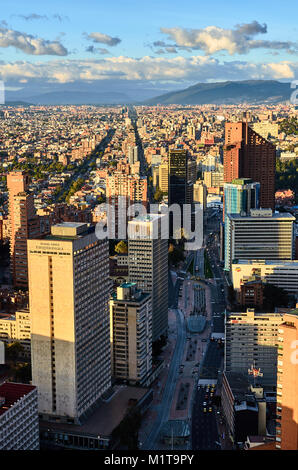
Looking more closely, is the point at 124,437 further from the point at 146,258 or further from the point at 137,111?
the point at 137,111

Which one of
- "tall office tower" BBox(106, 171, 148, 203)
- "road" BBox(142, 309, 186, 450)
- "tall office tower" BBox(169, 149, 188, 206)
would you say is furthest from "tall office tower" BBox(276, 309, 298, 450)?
"tall office tower" BBox(106, 171, 148, 203)

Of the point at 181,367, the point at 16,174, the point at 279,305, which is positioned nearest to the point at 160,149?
the point at 16,174

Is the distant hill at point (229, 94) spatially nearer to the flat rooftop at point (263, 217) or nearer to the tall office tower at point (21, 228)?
the flat rooftop at point (263, 217)

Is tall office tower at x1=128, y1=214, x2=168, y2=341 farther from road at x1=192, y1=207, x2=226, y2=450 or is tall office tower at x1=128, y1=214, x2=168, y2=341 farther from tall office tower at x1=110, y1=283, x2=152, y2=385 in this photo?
tall office tower at x1=110, y1=283, x2=152, y2=385

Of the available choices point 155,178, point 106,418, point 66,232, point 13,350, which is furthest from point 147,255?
point 155,178

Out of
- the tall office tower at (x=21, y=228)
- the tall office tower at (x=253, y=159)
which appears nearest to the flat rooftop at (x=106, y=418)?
the tall office tower at (x=21, y=228)

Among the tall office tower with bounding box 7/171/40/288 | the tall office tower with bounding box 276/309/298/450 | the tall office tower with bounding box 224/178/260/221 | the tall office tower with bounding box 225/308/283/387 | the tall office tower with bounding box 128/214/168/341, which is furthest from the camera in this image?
the tall office tower with bounding box 224/178/260/221
